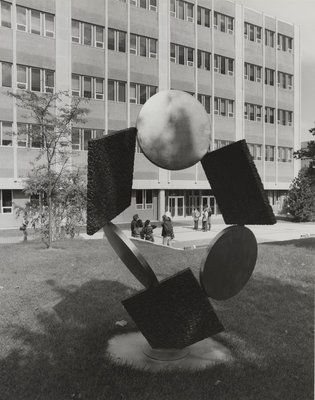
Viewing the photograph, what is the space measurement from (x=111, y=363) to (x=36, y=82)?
2650 cm

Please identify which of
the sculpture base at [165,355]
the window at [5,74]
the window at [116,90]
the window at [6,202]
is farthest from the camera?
the window at [116,90]

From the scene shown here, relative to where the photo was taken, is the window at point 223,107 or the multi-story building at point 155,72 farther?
the window at point 223,107

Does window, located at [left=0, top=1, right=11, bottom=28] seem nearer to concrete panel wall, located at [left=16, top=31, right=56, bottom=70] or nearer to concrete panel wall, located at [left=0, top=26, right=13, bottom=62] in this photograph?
concrete panel wall, located at [left=0, top=26, right=13, bottom=62]

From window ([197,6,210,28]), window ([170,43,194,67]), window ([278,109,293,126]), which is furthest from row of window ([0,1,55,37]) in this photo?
window ([278,109,293,126])

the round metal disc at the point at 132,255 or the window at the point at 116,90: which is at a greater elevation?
the window at the point at 116,90

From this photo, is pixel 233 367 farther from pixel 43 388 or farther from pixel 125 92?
pixel 125 92

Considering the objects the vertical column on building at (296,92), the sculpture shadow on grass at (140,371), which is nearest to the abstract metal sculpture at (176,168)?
the sculpture shadow on grass at (140,371)

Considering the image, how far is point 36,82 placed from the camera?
93.6 ft

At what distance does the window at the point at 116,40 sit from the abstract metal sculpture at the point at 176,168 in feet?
92.9

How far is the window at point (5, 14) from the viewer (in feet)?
88.8

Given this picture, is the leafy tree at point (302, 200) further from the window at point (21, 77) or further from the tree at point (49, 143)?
the tree at point (49, 143)

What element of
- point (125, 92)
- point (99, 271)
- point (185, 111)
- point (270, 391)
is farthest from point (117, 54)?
point (270, 391)

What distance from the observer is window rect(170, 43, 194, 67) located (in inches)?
1356

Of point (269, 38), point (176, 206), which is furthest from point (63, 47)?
point (269, 38)
